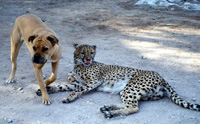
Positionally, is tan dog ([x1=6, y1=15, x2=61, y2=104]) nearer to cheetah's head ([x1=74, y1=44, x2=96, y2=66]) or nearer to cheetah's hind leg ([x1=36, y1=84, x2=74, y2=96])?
cheetah's hind leg ([x1=36, y1=84, x2=74, y2=96])

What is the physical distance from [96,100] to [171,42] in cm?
464

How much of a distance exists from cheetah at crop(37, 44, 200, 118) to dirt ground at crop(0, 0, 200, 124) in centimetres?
12

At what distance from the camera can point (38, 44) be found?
4086 millimetres

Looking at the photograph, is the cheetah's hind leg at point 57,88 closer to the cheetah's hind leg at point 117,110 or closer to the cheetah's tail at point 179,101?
the cheetah's hind leg at point 117,110

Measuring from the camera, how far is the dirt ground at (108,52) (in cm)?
411

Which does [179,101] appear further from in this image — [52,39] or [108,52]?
[108,52]

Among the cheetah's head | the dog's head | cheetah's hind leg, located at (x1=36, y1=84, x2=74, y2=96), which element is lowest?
cheetah's hind leg, located at (x1=36, y1=84, x2=74, y2=96)

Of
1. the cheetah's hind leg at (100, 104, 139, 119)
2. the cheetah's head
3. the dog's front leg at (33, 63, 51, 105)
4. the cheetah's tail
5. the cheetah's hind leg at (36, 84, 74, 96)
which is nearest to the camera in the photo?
the cheetah's hind leg at (100, 104, 139, 119)

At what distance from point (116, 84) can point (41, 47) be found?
1697 mm

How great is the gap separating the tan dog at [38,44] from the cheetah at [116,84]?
406 millimetres

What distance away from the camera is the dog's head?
160 inches

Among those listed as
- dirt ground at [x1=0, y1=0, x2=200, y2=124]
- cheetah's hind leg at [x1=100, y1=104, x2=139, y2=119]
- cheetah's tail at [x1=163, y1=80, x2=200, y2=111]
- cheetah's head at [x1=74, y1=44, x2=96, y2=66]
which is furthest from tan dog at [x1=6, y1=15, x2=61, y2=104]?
cheetah's tail at [x1=163, y1=80, x2=200, y2=111]

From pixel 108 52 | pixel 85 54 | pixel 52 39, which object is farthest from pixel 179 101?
pixel 108 52

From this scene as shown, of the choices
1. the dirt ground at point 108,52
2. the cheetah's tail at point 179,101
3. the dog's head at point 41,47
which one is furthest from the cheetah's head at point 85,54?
the cheetah's tail at point 179,101
